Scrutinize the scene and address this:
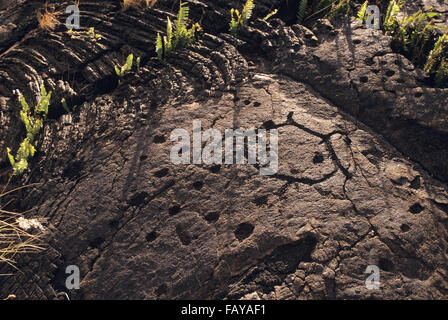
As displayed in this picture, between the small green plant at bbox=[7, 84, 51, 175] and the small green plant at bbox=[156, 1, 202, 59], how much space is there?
5.22 ft

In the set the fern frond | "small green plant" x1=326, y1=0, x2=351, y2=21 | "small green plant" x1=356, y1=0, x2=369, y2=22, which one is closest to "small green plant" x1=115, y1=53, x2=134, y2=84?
the fern frond

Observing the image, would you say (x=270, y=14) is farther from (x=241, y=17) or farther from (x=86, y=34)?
(x=86, y=34)

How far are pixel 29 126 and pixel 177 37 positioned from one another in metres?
2.25

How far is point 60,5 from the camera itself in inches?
212

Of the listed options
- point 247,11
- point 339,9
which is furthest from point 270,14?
point 339,9

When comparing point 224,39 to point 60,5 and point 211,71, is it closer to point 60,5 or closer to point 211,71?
point 211,71

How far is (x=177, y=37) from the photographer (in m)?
4.93

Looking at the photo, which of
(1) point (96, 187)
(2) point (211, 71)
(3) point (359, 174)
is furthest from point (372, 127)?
(1) point (96, 187)

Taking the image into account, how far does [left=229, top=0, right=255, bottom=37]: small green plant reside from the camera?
506 centimetres

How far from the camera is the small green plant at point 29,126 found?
13.3 feet

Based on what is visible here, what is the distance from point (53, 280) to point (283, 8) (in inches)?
194

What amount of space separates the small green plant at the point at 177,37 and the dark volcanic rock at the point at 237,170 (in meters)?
0.16

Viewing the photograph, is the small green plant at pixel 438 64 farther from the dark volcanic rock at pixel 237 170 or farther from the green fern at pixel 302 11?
the green fern at pixel 302 11

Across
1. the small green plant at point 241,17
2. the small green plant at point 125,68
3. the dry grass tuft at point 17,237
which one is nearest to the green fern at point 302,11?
the small green plant at point 241,17
